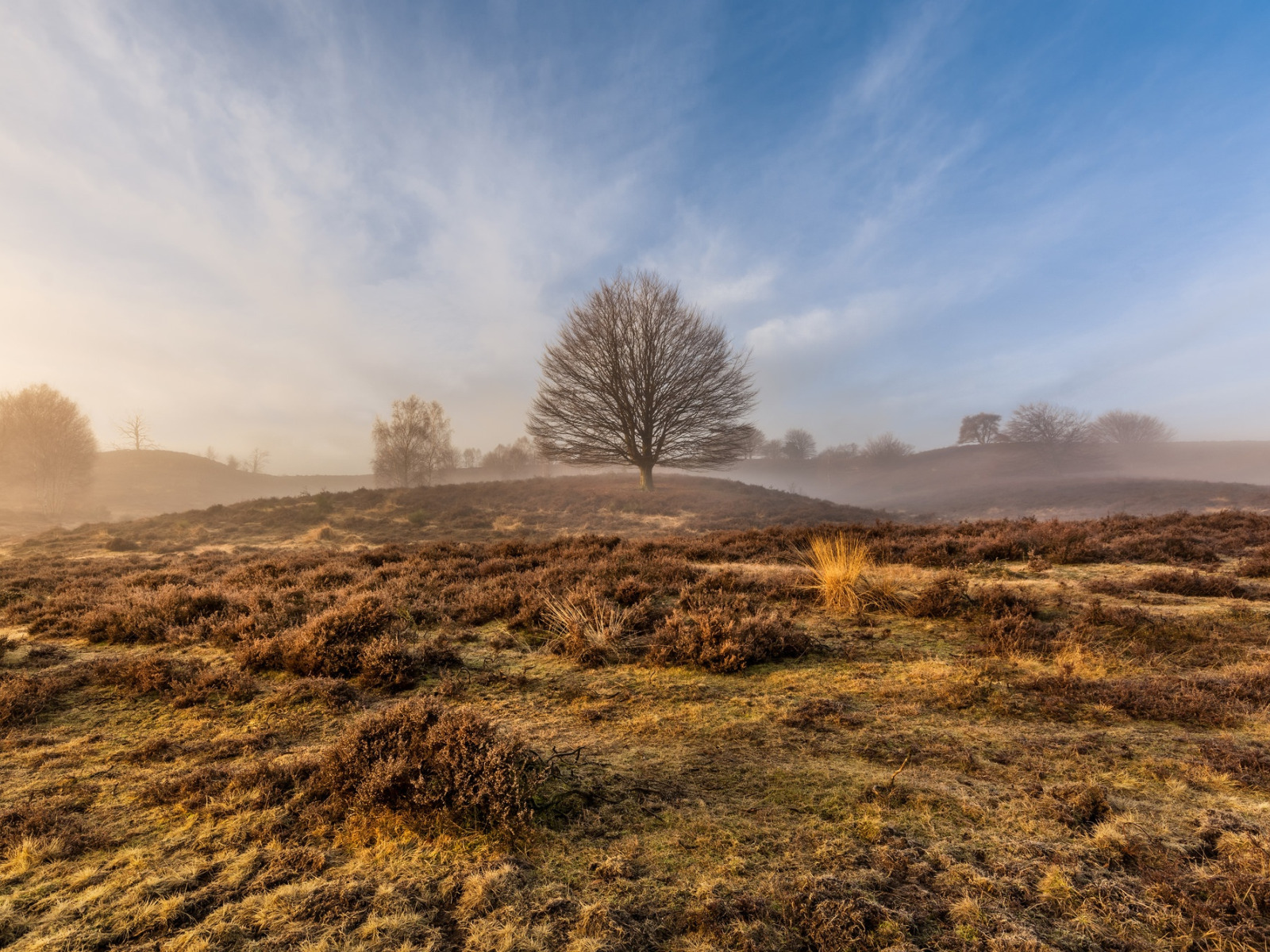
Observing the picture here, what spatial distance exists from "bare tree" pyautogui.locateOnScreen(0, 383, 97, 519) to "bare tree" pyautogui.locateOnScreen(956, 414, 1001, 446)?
94.1 m

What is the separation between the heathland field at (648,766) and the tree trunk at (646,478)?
2139 cm

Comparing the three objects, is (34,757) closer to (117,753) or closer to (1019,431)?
(117,753)

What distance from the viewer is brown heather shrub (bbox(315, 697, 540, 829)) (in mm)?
2332

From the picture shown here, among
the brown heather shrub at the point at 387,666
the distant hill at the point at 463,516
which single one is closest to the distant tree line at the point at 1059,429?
the distant hill at the point at 463,516

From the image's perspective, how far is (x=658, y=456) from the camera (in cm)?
2812

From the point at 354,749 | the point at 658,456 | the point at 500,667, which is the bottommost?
the point at 500,667

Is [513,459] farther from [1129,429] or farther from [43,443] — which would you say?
[1129,429]

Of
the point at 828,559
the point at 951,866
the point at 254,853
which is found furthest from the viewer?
the point at 828,559

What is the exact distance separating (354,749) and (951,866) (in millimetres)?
2872

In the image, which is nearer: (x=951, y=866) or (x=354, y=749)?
(x=951, y=866)

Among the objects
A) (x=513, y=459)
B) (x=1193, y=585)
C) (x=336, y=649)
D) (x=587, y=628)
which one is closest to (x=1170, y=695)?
(x=1193, y=585)

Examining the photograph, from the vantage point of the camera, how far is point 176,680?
13.6ft

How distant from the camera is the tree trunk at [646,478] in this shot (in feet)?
92.1

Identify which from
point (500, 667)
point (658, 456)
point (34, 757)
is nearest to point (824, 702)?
point (500, 667)
